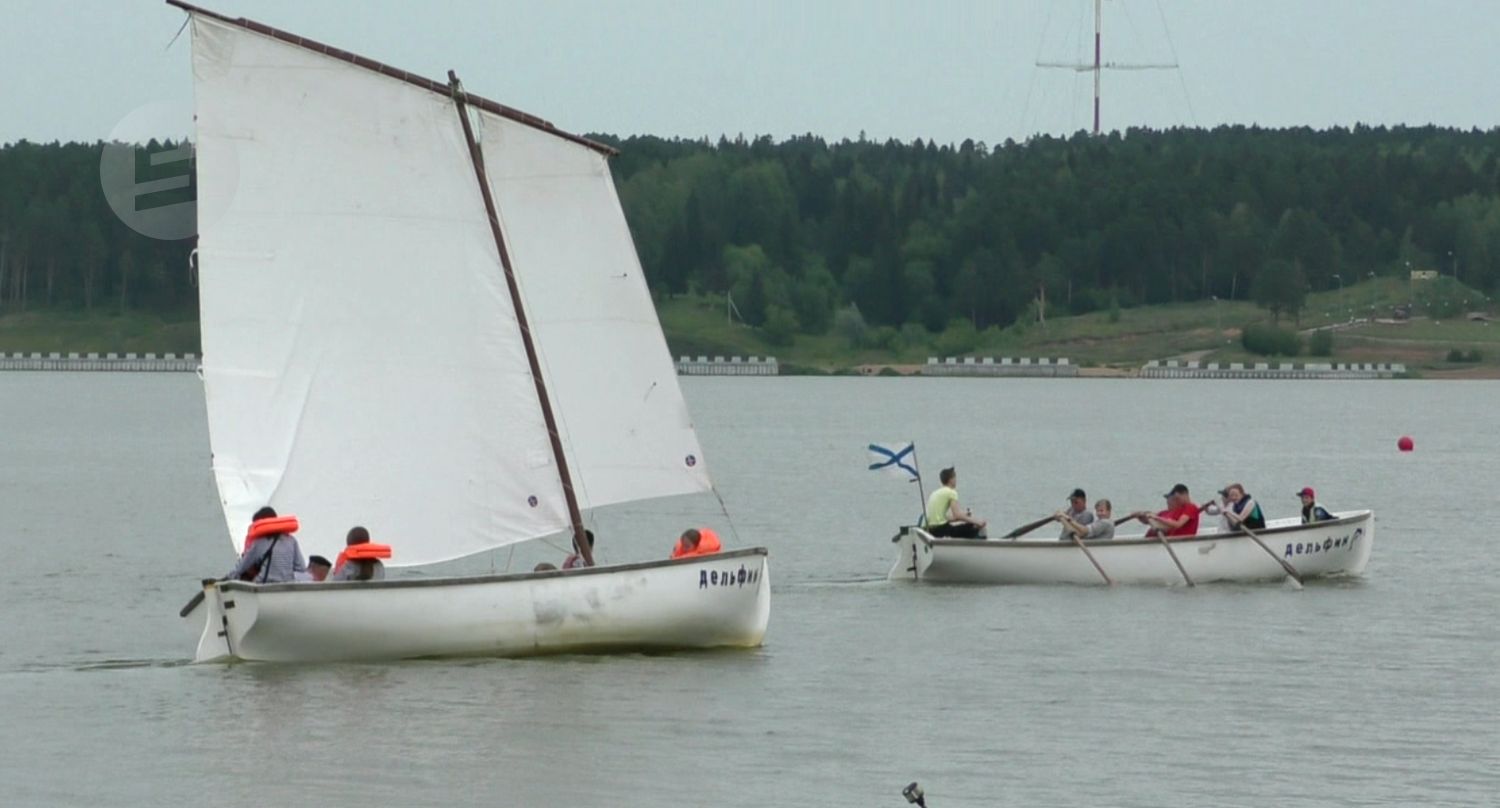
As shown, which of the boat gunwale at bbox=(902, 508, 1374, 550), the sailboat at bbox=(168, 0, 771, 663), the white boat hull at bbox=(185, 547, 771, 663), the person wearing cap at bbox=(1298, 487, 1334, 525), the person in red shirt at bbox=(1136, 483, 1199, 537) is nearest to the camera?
the white boat hull at bbox=(185, 547, 771, 663)

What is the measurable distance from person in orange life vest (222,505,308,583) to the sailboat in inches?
29.6

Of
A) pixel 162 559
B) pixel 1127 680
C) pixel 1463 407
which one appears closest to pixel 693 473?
pixel 1127 680

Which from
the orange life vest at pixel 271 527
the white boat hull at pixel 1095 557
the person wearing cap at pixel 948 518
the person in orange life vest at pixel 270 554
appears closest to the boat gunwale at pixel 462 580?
the person in orange life vest at pixel 270 554

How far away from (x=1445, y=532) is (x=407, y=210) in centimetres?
3299

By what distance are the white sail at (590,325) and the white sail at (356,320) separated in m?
0.12

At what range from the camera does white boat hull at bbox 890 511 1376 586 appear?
38375mm

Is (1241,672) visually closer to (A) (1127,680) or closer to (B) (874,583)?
(A) (1127,680)

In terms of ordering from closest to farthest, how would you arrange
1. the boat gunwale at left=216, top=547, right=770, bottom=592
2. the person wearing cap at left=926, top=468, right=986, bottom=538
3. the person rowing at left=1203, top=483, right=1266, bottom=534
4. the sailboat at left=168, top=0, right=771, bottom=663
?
the boat gunwale at left=216, top=547, right=770, bottom=592
the sailboat at left=168, top=0, right=771, bottom=663
the person wearing cap at left=926, top=468, right=986, bottom=538
the person rowing at left=1203, top=483, right=1266, bottom=534

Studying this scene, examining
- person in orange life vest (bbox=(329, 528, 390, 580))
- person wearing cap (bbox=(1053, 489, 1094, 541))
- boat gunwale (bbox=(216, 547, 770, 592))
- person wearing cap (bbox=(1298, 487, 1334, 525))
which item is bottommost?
→ person wearing cap (bbox=(1298, 487, 1334, 525))

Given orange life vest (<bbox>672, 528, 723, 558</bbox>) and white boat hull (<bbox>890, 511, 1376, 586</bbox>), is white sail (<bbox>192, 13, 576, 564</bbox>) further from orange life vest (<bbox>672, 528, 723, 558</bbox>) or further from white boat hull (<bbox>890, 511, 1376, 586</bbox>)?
white boat hull (<bbox>890, 511, 1376, 586</bbox>)

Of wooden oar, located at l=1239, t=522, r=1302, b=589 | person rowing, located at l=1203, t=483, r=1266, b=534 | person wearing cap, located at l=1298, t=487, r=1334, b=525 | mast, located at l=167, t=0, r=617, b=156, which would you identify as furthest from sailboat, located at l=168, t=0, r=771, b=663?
person wearing cap, located at l=1298, t=487, r=1334, b=525

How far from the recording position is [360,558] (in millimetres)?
28047

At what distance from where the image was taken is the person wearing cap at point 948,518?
38750 millimetres

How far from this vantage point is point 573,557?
97.2 ft
